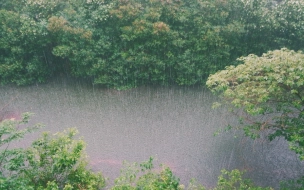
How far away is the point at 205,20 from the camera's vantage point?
12.7 metres

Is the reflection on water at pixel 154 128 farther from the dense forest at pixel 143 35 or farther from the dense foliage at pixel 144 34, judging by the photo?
the dense foliage at pixel 144 34

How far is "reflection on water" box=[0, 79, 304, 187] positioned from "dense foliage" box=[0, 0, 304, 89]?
35.6 inches

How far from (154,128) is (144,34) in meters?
3.96

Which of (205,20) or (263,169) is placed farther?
(205,20)

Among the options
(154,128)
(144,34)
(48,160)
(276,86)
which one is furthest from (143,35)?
(48,160)

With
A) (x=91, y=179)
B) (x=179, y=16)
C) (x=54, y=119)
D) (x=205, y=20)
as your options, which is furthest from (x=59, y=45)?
(x=91, y=179)

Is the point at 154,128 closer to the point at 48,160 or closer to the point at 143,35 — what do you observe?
the point at 143,35

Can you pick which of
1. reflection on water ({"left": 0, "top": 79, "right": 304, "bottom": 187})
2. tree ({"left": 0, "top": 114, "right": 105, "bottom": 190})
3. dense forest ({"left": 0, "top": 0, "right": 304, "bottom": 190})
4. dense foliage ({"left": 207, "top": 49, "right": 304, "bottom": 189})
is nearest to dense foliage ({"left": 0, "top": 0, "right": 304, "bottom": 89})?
dense forest ({"left": 0, "top": 0, "right": 304, "bottom": 190})

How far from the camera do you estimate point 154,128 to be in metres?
11.4

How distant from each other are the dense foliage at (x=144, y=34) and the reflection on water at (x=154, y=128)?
0.90m

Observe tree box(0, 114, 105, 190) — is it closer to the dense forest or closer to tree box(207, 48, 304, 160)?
tree box(207, 48, 304, 160)

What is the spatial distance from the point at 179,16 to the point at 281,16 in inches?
166

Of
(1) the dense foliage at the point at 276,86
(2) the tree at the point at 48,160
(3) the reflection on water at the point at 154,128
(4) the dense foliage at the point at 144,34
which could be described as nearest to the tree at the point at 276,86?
(1) the dense foliage at the point at 276,86

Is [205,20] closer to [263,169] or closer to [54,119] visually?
[263,169]
